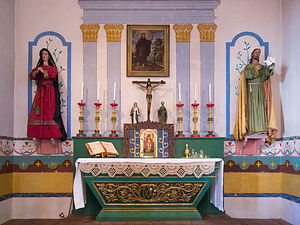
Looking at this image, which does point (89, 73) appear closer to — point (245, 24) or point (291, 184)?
point (245, 24)

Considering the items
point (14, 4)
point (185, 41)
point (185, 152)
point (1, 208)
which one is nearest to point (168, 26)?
point (185, 41)

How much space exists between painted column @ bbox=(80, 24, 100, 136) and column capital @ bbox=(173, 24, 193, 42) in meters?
1.59

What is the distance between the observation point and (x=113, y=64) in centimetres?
658

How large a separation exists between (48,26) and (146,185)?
3.74 m

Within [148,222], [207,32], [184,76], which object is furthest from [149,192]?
[207,32]

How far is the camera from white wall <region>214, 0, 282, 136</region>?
21.7 feet

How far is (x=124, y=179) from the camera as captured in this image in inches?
210

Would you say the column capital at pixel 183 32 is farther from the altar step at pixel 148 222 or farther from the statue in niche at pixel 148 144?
the altar step at pixel 148 222

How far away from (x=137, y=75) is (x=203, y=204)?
2.75m

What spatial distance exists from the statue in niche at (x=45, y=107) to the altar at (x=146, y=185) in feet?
3.72

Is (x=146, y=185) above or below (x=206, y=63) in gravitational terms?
below

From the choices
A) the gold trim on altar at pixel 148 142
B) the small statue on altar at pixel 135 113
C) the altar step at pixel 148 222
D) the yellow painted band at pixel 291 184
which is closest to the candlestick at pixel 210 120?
the gold trim on altar at pixel 148 142

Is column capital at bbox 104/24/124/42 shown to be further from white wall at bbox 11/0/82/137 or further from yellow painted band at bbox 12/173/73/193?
yellow painted band at bbox 12/173/73/193

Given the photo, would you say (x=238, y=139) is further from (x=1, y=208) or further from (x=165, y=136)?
(x=1, y=208)
